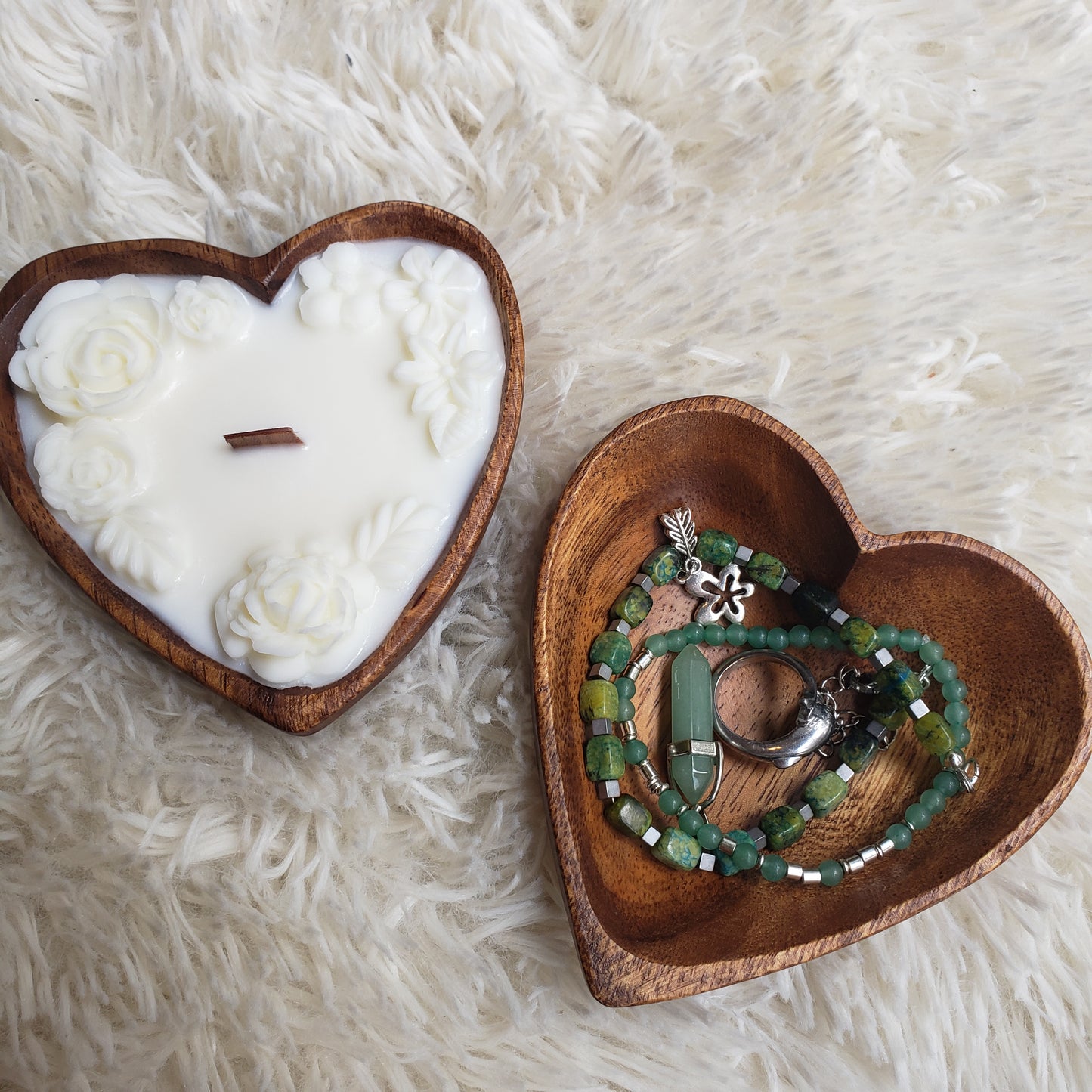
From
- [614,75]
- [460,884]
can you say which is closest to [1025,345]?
[614,75]

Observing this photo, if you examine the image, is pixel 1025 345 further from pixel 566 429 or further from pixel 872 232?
pixel 566 429

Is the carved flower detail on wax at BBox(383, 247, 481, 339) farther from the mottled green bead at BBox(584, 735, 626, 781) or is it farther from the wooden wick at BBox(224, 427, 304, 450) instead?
the mottled green bead at BBox(584, 735, 626, 781)

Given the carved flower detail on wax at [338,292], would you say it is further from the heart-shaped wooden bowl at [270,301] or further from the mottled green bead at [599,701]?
the mottled green bead at [599,701]

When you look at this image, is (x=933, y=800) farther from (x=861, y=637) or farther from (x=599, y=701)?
(x=599, y=701)

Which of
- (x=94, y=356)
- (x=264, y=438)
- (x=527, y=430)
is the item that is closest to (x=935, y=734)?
(x=527, y=430)

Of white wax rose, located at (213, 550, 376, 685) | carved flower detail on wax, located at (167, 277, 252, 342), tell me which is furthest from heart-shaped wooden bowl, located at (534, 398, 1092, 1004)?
carved flower detail on wax, located at (167, 277, 252, 342)

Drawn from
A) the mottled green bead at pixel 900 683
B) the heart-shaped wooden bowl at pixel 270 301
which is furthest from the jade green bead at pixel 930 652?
the heart-shaped wooden bowl at pixel 270 301

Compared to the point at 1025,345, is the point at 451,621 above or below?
below
